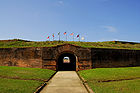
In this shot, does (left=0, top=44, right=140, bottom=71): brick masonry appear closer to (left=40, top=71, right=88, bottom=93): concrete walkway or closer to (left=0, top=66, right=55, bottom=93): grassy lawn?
(left=0, top=66, right=55, bottom=93): grassy lawn

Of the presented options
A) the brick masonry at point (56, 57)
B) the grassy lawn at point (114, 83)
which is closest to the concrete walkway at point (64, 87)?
the grassy lawn at point (114, 83)

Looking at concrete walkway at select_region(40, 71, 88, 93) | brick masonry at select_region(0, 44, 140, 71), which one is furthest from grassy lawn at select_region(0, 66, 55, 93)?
brick masonry at select_region(0, 44, 140, 71)

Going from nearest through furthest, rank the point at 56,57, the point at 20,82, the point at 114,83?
the point at 20,82, the point at 114,83, the point at 56,57

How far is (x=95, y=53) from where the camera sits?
1742 cm

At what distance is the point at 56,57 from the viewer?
16875mm

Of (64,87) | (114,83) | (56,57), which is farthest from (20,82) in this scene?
(56,57)

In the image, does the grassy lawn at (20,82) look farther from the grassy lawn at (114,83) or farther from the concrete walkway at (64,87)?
the grassy lawn at (114,83)

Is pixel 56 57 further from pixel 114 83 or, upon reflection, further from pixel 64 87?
pixel 114 83

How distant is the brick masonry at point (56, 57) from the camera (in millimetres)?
16828

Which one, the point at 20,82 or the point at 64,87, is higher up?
the point at 20,82

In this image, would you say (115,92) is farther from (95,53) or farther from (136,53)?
(136,53)

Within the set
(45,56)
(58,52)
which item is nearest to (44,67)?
(45,56)

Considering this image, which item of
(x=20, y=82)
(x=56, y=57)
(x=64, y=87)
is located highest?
(x=56, y=57)

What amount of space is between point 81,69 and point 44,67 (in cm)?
477
